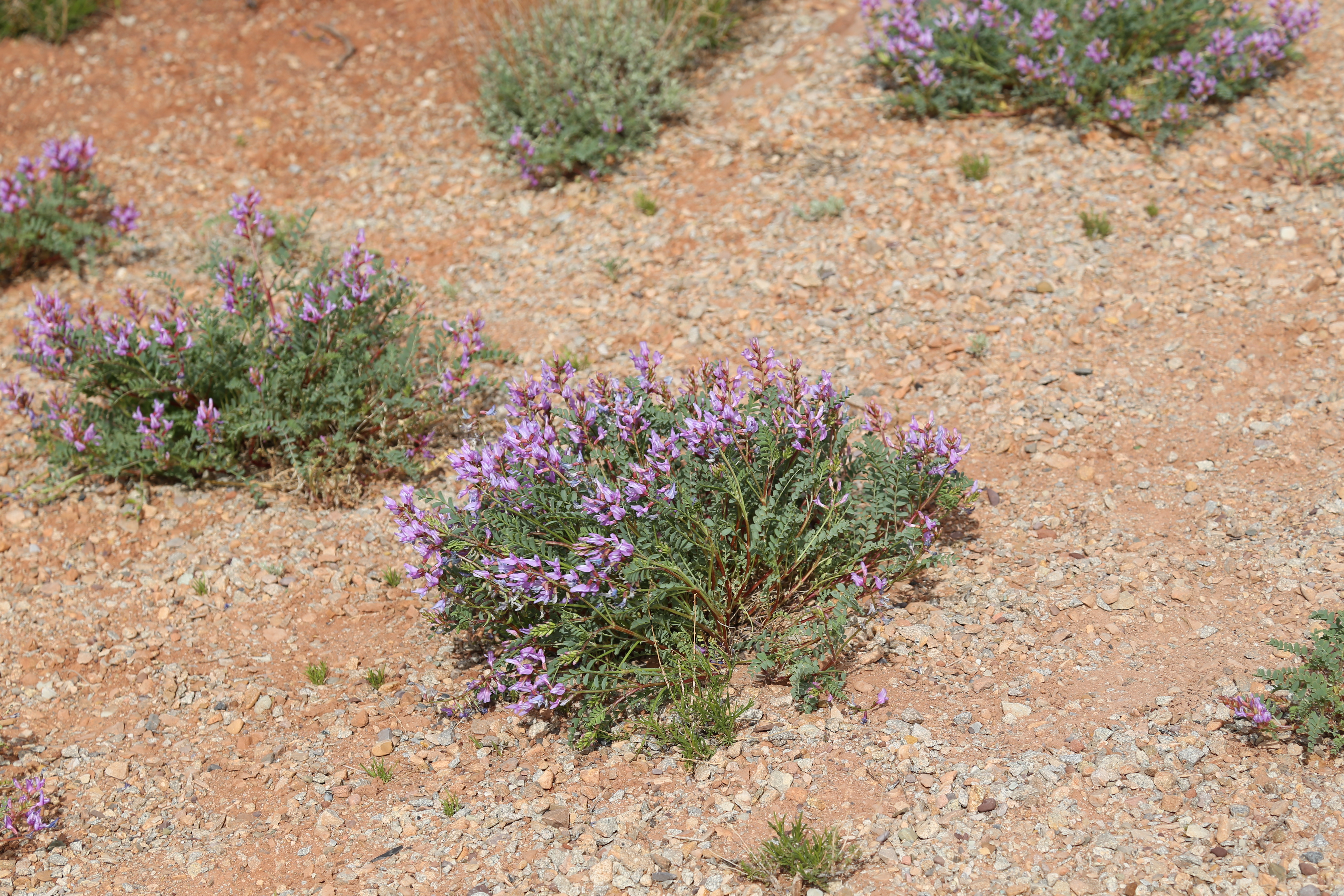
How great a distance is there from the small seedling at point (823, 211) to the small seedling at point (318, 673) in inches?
149

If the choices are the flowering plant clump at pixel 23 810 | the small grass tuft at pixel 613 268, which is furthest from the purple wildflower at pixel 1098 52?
the flowering plant clump at pixel 23 810

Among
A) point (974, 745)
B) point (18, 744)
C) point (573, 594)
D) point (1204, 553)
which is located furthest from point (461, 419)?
point (1204, 553)

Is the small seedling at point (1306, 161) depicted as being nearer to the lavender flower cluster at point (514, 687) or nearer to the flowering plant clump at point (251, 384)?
the flowering plant clump at point (251, 384)

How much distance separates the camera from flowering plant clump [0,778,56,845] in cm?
384

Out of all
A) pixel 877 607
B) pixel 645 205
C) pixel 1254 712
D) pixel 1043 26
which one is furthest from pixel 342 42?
pixel 1254 712

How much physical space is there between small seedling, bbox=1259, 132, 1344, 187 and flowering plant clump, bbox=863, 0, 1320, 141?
20.1 inches

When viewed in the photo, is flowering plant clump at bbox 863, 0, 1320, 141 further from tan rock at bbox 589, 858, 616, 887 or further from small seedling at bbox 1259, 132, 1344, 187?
tan rock at bbox 589, 858, 616, 887

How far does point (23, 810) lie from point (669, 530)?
8.11 ft

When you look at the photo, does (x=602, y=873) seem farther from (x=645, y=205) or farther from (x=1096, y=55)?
(x=1096, y=55)

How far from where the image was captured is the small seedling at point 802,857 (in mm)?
3311

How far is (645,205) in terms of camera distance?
6.93 meters

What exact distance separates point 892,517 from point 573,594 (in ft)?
4.14

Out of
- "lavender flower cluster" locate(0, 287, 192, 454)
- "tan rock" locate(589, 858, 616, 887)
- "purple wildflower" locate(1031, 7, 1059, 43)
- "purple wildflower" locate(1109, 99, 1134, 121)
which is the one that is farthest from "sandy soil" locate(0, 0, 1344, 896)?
"purple wildflower" locate(1031, 7, 1059, 43)

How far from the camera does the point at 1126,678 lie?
12.7ft
